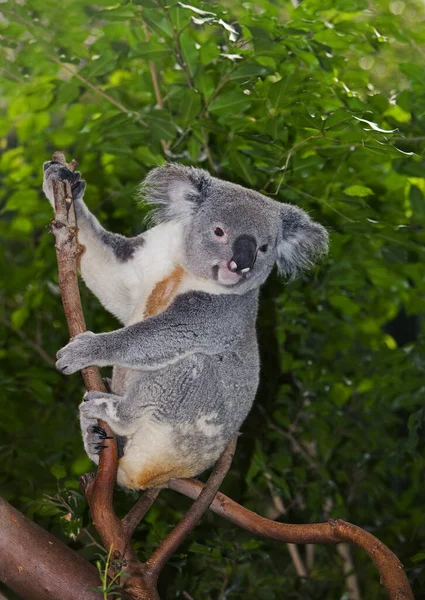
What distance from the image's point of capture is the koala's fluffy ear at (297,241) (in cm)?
243

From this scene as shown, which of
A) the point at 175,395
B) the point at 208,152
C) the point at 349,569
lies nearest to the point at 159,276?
the point at 175,395

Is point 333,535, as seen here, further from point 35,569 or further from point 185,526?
point 35,569

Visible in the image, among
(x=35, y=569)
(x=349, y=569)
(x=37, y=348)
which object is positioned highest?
(x=35, y=569)

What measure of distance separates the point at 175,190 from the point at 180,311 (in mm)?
482

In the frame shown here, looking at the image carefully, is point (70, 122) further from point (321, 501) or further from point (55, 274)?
point (321, 501)

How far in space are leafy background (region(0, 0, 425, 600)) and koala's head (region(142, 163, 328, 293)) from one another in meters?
0.14

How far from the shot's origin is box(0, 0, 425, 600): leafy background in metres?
2.40

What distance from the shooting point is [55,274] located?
3.34 meters

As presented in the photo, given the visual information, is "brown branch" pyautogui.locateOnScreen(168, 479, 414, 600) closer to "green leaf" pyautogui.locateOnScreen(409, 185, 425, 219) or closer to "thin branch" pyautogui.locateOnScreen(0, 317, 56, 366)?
"green leaf" pyautogui.locateOnScreen(409, 185, 425, 219)

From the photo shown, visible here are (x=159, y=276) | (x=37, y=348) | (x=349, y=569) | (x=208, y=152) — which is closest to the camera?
(x=159, y=276)

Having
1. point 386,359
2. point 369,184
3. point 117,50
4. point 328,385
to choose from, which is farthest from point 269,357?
point 117,50

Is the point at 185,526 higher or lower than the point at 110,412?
lower

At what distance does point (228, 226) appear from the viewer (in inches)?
88.6

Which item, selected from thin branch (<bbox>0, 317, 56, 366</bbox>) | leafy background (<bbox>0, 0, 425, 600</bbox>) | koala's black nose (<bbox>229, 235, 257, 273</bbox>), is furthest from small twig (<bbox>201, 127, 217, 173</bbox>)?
thin branch (<bbox>0, 317, 56, 366</bbox>)
